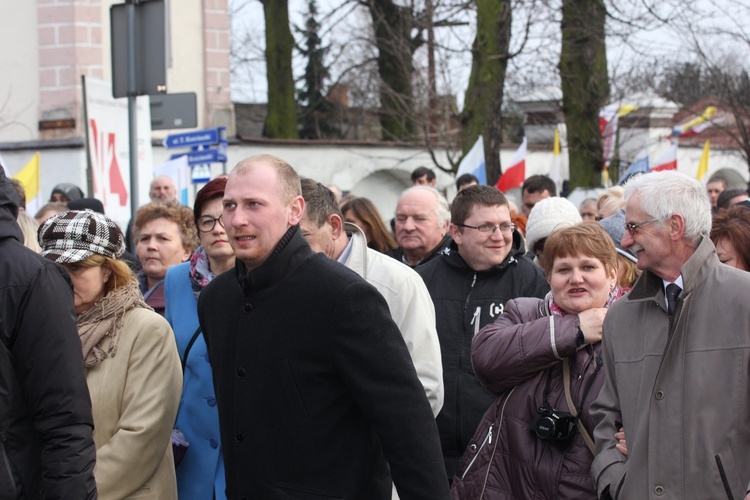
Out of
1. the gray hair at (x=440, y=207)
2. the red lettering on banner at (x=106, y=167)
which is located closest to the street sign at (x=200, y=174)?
the red lettering on banner at (x=106, y=167)

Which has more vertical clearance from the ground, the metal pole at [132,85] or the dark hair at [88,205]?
the metal pole at [132,85]

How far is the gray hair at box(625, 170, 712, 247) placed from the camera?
3799 mm

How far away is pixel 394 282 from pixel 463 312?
90 centimetres

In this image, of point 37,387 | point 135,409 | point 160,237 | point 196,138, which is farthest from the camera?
point 196,138

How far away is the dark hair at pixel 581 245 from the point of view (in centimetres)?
443

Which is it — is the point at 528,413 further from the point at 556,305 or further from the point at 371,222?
the point at 371,222

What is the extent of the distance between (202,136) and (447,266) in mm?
10979

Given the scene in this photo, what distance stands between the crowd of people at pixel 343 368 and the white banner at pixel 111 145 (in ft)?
15.9

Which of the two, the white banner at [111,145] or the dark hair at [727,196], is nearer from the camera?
the white banner at [111,145]

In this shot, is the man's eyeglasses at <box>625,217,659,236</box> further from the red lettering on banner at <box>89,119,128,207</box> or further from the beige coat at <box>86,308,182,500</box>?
the red lettering on banner at <box>89,119,128,207</box>

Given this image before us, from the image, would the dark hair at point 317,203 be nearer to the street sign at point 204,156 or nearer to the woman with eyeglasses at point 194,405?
the woman with eyeglasses at point 194,405

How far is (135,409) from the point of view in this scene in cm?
406

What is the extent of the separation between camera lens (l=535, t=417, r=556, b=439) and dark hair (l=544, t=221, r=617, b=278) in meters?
0.72

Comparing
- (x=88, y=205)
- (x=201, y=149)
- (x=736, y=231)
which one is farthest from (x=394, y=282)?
(x=201, y=149)
